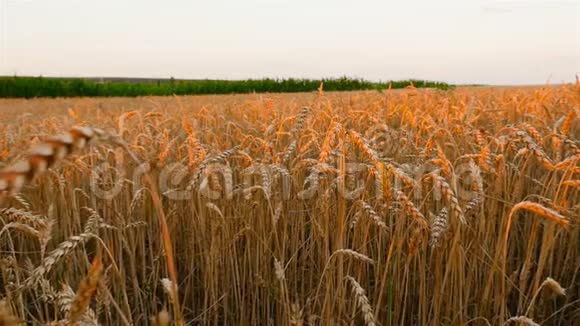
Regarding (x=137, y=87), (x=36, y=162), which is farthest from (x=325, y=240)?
(x=137, y=87)

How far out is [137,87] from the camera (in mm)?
26031

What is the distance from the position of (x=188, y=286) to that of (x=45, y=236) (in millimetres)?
759

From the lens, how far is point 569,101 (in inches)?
147

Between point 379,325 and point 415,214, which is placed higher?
point 415,214

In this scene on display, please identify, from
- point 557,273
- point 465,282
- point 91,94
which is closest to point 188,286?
point 465,282

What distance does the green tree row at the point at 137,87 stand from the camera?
22812 mm

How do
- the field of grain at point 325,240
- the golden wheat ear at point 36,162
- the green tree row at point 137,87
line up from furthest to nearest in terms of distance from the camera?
the green tree row at point 137,87 → the field of grain at point 325,240 → the golden wheat ear at point 36,162

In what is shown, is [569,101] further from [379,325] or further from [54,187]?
[54,187]
